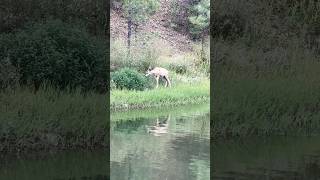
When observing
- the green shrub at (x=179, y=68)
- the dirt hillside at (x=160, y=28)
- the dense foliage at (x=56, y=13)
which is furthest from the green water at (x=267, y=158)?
the dense foliage at (x=56, y=13)

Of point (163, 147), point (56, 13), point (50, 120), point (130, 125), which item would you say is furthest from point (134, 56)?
point (50, 120)

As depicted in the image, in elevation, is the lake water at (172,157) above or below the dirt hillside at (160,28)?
below

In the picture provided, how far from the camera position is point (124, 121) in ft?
19.0

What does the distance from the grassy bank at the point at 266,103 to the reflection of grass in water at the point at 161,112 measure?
354 mm

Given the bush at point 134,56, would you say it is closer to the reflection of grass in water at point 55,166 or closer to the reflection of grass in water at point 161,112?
the reflection of grass in water at point 161,112

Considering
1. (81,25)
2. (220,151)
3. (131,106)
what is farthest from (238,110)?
(81,25)

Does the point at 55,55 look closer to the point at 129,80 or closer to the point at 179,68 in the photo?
the point at 129,80

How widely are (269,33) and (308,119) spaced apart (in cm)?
121

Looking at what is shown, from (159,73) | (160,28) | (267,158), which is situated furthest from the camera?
(160,28)

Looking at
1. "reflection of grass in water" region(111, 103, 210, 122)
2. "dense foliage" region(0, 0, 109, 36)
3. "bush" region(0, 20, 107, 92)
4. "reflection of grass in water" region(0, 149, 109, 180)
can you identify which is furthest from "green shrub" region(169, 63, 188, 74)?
"reflection of grass in water" region(0, 149, 109, 180)

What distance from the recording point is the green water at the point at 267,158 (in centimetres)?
400

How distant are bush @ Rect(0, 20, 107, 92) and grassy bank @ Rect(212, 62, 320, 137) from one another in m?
1.23

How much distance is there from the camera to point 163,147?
17.1ft

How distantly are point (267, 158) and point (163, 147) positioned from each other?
107cm
